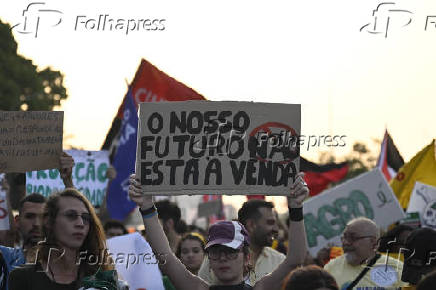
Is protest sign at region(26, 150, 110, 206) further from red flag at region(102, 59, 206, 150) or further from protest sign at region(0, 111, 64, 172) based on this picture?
protest sign at region(0, 111, 64, 172)

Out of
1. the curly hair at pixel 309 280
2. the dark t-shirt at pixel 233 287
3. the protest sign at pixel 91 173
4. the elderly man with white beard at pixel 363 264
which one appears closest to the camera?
the curly hair at pixel 309 280

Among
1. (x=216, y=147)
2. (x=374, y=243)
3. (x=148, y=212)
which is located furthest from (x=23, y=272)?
(x=374, y=243)

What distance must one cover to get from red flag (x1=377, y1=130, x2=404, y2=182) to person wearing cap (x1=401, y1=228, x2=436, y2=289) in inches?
420

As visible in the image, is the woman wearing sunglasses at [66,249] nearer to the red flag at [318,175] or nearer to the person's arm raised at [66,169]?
the person's arm raised at [66,169]

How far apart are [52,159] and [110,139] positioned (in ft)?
22.0

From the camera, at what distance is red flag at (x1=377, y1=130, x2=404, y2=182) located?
1725 cm

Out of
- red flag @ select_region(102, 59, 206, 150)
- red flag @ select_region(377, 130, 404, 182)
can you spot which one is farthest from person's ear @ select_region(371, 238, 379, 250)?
red flag @ select_region(377, 130, 404, 182)

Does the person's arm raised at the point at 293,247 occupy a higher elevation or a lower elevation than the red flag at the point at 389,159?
lower

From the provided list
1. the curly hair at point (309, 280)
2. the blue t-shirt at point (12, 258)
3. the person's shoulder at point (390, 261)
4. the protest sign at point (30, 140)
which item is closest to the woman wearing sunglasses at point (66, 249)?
the blue t-shirt at point (12, 258)

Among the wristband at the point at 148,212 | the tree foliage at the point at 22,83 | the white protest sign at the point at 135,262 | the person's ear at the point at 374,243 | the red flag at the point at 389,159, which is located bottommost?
the white protest sign at the point at 135,262

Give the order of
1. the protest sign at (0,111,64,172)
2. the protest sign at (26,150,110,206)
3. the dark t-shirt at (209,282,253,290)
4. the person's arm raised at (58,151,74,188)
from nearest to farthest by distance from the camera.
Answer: the dark t-shirt at (209,282,253,290) → the person's arm raised at (58,151,74,188) → the protest sign at (0,111,64,172) → the protest sign at (26,150,110,206)

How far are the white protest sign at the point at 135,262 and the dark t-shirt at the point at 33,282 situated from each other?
213 centimetres

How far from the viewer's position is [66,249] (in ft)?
19.6

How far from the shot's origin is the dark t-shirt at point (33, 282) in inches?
228
